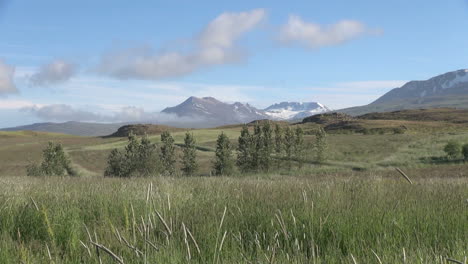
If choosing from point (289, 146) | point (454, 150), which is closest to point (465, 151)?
point (454, 150)

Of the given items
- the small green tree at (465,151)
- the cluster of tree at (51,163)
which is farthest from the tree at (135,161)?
the small green tree at (465,151)

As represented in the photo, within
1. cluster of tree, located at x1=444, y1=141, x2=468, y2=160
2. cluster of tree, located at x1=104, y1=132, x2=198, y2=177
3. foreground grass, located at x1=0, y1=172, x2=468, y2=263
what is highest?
foreground grass, located at x1=0, y1=172, x2=468, y2=263

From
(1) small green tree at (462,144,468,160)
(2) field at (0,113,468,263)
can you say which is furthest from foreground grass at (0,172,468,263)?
(1) small green tree at (462,144,468,160)

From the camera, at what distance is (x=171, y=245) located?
3152 millimetres

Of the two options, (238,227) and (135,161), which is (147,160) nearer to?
(135,161)

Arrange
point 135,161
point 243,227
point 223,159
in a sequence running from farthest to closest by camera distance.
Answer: point 223,159
point 135,161
point 243,227

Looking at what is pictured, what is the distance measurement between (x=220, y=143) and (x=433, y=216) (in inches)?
2156

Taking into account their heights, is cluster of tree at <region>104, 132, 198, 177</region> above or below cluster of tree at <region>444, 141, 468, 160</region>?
above

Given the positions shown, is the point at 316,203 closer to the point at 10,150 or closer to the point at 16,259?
the point at 16,259

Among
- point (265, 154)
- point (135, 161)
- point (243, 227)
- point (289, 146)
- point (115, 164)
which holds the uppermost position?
point (243, 227)

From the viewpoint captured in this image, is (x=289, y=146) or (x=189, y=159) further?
(x=289, y=146)

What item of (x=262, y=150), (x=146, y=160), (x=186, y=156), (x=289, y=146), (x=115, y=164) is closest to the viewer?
(x=146, y=160)

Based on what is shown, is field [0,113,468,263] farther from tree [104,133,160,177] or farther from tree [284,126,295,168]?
tree [284,126,295,168]

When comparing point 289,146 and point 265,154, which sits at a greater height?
point 289,146
